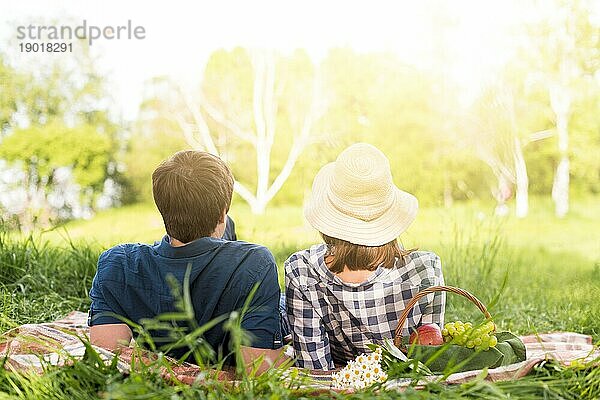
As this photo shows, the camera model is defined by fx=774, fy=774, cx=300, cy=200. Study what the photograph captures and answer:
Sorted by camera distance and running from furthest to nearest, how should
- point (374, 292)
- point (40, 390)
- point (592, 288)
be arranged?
point (592, 288) < point (374, 292) < point (40, 390)

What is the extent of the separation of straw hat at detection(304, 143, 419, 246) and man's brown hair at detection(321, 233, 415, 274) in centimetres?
3

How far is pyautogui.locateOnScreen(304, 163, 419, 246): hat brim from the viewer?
8.06ft

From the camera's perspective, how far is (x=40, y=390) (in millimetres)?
1997

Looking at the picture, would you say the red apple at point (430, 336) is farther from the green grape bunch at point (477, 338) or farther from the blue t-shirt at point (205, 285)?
the blue t-shirt at point (205, 285)

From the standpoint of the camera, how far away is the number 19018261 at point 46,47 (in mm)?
8990

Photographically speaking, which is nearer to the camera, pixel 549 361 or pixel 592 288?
pixel 549 361

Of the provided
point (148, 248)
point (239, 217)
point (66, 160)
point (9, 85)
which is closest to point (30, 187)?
point (66, 160)

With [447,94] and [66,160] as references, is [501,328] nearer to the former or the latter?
[447,94]

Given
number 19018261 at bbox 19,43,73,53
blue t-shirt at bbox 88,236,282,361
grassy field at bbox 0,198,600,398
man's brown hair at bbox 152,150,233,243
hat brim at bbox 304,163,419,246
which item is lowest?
grassy field at bbox 0,198,600,398

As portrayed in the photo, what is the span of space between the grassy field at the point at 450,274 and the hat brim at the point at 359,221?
439 millimetres

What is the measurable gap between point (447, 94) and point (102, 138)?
14.3 feet

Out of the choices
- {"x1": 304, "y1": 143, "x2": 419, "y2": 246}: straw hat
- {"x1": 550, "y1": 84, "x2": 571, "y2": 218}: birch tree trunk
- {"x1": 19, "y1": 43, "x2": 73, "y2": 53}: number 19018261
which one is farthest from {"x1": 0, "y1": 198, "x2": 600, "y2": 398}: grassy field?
{"x1": 19, "y1": 43, "x2": 73, "y2": 53}: number 19018261

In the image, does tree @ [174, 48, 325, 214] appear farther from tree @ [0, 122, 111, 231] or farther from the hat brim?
the hat brim

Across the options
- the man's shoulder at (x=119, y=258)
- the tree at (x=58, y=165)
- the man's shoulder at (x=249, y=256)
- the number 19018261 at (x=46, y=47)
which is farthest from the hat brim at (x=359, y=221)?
the number 19018261 at (x=46, y=47)
